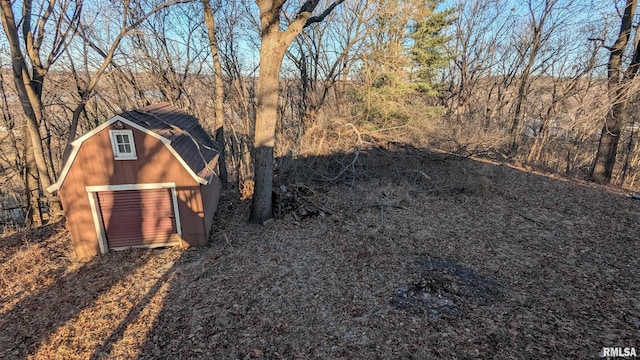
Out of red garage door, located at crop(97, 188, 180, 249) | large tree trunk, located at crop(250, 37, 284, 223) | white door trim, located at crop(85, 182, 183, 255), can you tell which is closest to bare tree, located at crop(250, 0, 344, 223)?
large tree trunk, located at crop(250, 37, 284, 223)

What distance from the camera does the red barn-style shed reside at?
7215 mm

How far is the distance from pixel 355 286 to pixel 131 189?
6097 millimetres

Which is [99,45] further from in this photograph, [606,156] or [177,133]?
[606,156]

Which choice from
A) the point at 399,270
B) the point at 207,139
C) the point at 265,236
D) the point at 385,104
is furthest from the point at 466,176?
the point at 207,139

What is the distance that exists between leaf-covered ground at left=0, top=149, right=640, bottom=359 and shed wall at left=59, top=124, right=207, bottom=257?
947 mm

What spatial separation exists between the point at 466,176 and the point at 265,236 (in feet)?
27.2

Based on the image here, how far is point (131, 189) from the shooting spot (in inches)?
297

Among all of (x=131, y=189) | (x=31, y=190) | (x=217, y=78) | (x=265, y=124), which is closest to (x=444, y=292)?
(x=265, y=124)

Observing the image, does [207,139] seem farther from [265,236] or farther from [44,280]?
[44,280]

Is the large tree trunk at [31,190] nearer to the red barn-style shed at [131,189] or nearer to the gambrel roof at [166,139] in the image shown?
the red barn-style shed at [131,189]

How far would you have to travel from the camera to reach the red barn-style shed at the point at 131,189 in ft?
23.7

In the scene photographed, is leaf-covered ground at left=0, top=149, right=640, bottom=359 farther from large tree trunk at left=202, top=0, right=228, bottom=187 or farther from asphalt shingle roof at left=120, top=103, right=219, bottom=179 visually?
large tree trunk at left=202, top=0, right=228, bottom=187

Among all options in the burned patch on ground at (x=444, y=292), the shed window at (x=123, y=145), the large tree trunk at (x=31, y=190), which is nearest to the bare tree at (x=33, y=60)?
the large tree trunk at (x=31, y=190)

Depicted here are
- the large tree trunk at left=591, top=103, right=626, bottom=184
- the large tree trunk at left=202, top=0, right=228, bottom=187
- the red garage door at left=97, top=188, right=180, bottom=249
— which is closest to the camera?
the red garage door at left=97, top=188, right=180, bottom=249
